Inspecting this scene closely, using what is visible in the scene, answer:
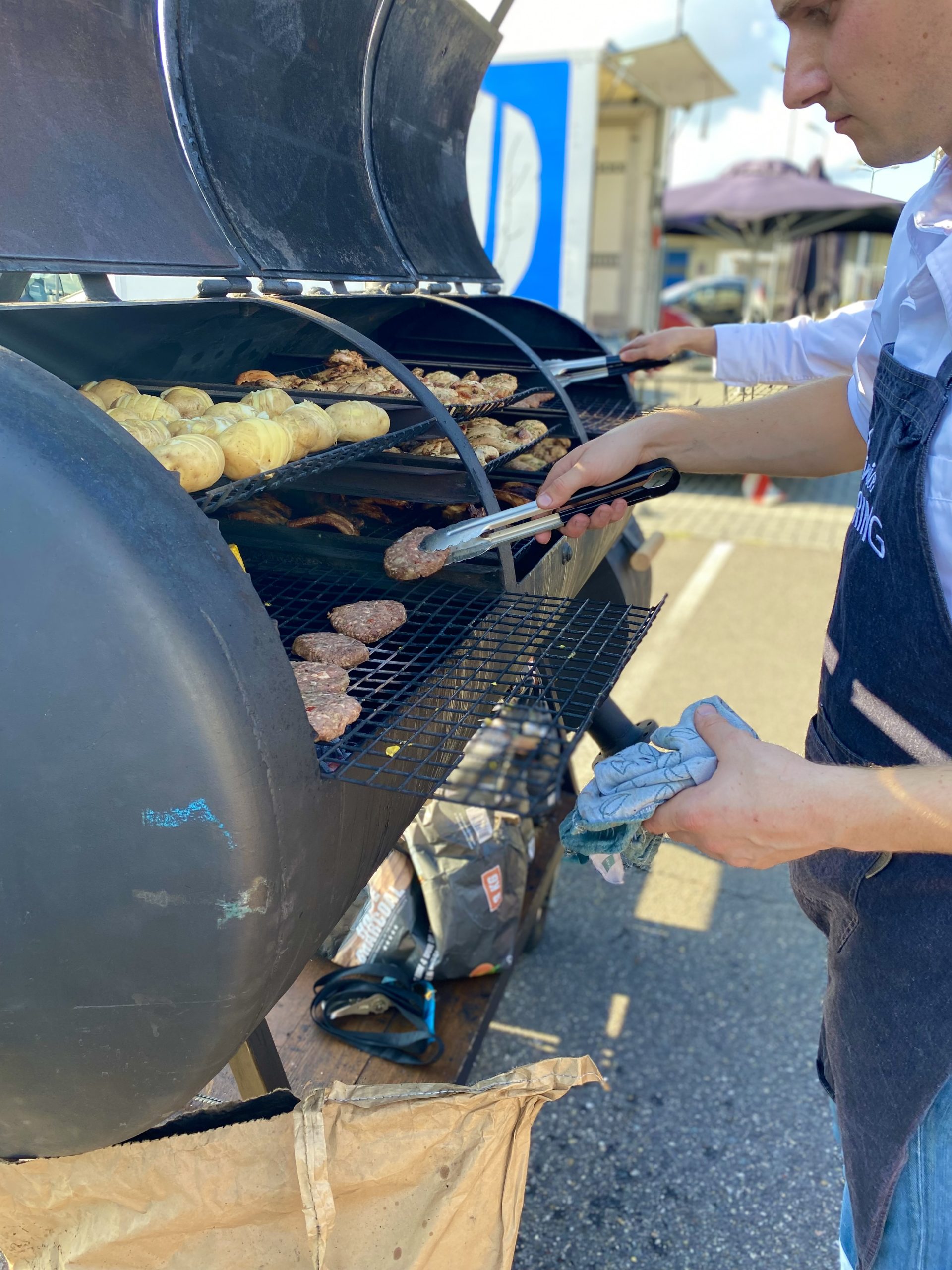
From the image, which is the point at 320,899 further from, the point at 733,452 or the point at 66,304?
the point at 733,452

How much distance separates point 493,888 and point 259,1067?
35.7 inches

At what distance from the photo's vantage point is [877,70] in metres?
1.13

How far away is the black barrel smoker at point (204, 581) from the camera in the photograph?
104cm

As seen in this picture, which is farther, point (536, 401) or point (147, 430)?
point (536, 401)

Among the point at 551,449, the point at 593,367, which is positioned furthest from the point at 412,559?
the point at 593,367

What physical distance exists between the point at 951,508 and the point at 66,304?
1.38 meters

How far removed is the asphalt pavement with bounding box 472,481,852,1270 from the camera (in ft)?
7.52

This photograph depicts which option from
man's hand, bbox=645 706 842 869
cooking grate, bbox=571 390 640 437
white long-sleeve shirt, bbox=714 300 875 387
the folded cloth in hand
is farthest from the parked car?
man's hand, bbox=645 706 842 869

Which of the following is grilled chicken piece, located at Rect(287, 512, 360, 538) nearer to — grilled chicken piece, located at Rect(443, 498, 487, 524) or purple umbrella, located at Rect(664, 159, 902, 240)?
grilled chicken piece, located at Rect(443, 498, 487, 524)

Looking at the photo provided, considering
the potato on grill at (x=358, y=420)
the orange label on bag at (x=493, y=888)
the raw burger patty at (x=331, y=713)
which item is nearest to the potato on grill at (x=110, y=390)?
the potato on grill at (x=358, y=420)

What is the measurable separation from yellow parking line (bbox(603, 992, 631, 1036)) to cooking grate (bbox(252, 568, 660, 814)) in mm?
1491

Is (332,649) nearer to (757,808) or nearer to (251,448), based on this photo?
(251,448)

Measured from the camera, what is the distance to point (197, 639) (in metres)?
1.03

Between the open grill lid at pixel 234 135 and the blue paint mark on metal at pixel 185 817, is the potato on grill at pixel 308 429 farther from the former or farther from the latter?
the blue paint mark on metal at pixel 185 817
